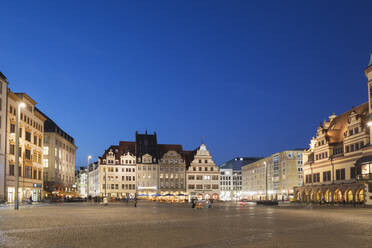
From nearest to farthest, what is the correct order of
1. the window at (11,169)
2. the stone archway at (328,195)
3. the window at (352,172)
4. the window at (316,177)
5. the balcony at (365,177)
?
the balcony at (365,177), the window at (11,169), the window at (352,172), the stone archway at (328,195), the window at (316,177)

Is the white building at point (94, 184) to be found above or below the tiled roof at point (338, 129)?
below

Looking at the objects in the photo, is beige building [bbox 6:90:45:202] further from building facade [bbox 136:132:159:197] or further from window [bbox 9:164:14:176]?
building facade [bbox 136:132:159:197]

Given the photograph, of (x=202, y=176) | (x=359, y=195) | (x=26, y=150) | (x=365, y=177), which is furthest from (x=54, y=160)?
(x=365, y=177)

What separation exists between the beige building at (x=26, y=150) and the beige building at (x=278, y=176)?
72.2 m

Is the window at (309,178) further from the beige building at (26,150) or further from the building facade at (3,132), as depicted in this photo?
the building facade at (3,132)

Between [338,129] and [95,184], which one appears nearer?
[338,129]

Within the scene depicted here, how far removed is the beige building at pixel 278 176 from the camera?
145500mm

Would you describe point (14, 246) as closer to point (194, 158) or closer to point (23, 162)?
point (23, 162)

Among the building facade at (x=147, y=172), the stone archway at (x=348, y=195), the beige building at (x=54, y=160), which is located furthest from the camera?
the building facade at (x=147, y=172)

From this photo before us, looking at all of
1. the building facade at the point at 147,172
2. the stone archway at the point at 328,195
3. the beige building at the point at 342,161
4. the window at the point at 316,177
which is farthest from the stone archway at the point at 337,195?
the building facade at the point at 147,172

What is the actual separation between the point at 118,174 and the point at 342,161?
76.3 metres

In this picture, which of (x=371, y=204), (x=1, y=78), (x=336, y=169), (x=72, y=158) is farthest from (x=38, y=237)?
(x=72, y=158)

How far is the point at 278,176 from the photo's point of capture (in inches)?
6068

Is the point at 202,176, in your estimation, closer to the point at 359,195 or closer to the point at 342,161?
the point at 342,161
